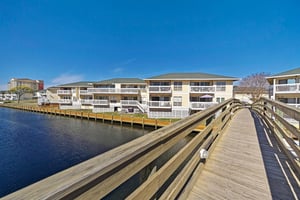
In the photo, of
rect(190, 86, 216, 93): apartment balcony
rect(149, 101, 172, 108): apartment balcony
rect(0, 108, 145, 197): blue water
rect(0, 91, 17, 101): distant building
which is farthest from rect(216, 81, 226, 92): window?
rect(0, 91, 17, 101): distant building

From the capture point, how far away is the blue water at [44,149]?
36.1ft

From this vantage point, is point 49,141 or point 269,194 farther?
point 49,141

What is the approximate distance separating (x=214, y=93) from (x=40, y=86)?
151 metres

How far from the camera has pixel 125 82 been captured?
33500mm

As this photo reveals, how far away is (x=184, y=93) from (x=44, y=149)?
20.2 metres

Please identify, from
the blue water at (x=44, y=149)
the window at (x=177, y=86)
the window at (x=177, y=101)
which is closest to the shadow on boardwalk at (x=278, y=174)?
the blue water at (x=44, y=149)

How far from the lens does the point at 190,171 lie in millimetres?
2236

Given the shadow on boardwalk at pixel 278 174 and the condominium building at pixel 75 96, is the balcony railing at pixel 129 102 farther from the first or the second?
the shadow on boardwalk at pixel 278 174

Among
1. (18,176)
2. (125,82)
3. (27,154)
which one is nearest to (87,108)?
(125,82)

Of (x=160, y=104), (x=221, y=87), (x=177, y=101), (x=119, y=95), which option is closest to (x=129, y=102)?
(x=119, y=95)

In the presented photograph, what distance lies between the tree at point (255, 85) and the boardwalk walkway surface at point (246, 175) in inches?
1613

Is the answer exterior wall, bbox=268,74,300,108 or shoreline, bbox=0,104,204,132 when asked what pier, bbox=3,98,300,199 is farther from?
exterior wall, bbox=268,74,300,108

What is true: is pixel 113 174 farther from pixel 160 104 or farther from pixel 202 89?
pixel 202 89

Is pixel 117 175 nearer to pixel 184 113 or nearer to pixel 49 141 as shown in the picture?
pixel 49 141
